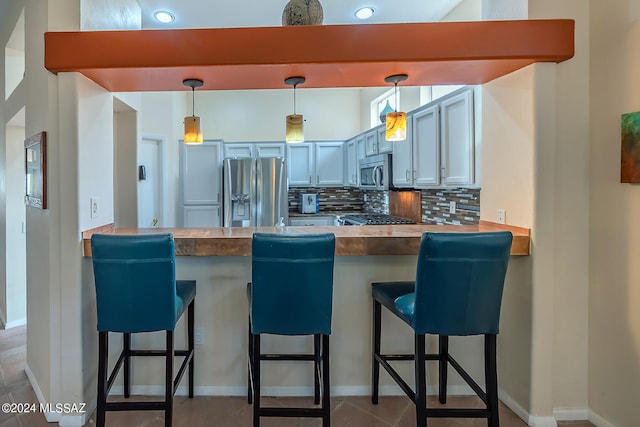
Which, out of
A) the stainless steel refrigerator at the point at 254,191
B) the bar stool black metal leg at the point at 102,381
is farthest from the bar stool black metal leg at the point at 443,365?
the stainless steel refrigerator at the point at 254,191

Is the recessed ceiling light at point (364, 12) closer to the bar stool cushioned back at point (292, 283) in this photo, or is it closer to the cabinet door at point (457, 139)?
the cabinet door at point (457, 139)

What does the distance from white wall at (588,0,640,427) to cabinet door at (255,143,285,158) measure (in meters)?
4.05

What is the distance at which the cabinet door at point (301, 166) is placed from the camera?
544 centimetres

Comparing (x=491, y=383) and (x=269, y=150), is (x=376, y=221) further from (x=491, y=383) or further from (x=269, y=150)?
(x=491, y=383)

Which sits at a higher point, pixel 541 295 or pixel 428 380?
pixel 541 295

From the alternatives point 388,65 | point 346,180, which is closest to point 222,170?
point 346,180

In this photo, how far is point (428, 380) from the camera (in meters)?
2.26

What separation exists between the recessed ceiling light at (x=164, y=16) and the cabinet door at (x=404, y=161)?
2.53m

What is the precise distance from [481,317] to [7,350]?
364 centimetres

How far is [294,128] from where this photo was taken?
217cm

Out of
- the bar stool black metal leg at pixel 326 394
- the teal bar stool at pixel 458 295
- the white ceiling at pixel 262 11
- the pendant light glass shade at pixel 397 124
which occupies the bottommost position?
the bar stool black metal leg at pixel 326 394

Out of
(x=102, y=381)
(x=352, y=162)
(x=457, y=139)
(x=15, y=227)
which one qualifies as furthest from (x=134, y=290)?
(x=352, y=162)

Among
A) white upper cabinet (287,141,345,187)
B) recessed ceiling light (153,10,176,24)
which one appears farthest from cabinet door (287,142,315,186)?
recessed ceiling light (153,10,176,24)

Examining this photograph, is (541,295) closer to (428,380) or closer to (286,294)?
(428,380)
